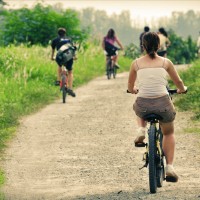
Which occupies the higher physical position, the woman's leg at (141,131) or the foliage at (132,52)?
the woman's leg at (141,131)

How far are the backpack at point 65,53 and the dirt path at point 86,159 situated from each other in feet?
5.26

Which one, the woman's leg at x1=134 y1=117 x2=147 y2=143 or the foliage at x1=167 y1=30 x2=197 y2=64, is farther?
the foliage at x1=167 y1=30 x2=197 y2=64

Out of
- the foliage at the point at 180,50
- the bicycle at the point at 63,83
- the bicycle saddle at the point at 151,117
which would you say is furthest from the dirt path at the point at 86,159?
the foliage at the point at 180,50

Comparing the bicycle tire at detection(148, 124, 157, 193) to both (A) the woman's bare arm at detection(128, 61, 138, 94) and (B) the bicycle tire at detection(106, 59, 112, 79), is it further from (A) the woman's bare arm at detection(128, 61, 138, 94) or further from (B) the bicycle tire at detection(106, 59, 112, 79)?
(B) the bicycle tire at detection(106, 59, 112, 79)

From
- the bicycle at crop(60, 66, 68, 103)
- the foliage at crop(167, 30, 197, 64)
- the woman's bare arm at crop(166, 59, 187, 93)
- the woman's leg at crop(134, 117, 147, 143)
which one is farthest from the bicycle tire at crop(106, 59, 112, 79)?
the woman's bare arm at crop(166, 59, 187, 93)

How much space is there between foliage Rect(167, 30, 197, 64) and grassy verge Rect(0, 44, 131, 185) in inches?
431

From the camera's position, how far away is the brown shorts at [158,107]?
319 inches

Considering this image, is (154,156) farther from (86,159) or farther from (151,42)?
(86,159)

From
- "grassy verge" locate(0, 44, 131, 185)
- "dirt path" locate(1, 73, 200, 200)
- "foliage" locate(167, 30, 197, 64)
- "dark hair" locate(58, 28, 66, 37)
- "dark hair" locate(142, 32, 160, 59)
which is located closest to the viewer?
"dark hair" locate(142, 32, 160, 59)

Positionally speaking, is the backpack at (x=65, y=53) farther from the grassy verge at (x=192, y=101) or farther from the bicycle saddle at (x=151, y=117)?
the bicycle saddle at (x=151, y=117)

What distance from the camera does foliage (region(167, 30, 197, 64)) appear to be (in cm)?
4172

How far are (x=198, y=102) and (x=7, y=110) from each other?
4206 mm

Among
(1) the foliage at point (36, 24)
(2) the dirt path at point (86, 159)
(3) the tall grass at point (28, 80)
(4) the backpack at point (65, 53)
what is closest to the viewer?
(2) the dirt path at point (86, 159)

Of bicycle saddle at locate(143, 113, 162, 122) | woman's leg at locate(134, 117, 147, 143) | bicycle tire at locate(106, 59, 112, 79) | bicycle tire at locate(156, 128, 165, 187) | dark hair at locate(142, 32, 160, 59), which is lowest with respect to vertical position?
bicycle tire at locate(106, 59, 112, 79)
